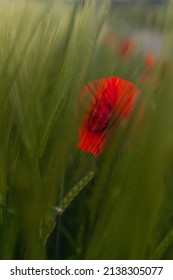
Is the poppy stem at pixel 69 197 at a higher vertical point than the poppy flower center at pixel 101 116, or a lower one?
lower

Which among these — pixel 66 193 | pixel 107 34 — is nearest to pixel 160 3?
pixel 107 34

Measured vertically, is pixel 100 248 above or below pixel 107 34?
below

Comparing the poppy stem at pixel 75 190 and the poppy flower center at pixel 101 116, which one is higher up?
the poppy flower center at pixel 101 116

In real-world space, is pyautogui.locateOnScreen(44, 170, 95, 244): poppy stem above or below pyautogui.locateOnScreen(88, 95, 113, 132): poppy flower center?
below

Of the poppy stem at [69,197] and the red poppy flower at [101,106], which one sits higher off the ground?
the red poppy flower at [101,106]

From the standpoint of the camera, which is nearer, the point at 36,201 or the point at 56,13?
the point at 36,201

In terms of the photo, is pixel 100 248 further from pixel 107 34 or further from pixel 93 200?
pixel 107 34
